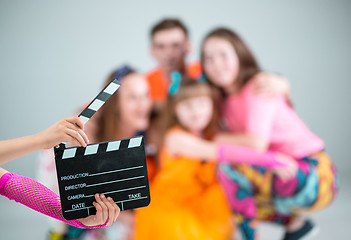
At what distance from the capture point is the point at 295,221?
2.75 m

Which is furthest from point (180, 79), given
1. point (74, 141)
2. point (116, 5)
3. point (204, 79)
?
point (116, 5)

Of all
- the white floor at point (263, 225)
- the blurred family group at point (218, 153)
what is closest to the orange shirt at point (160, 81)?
the blurred family group at point (218, 153)

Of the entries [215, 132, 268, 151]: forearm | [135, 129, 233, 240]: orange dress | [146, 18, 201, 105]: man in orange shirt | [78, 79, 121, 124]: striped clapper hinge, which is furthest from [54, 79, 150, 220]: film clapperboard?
[146, 18, 201, 105]: man in orange shirt

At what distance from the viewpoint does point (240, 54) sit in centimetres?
264

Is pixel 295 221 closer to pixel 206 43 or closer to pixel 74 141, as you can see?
pixel 206 43

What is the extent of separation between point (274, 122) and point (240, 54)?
0.45m

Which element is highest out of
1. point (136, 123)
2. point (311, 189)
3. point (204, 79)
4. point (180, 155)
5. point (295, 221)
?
point (204, 79)

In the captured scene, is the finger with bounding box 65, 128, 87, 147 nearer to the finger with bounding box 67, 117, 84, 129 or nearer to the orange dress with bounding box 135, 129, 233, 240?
the finger with bounding box 67, 117, 84, 129

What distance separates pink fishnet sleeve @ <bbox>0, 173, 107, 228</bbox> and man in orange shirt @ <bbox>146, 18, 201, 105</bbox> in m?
1.66

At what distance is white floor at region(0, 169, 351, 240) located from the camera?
298 cm

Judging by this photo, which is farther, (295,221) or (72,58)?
(72,58)

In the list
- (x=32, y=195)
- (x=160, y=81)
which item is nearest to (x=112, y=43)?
(x=160, y=81)

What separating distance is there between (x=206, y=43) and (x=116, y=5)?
1985 mm

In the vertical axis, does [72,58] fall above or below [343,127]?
above
